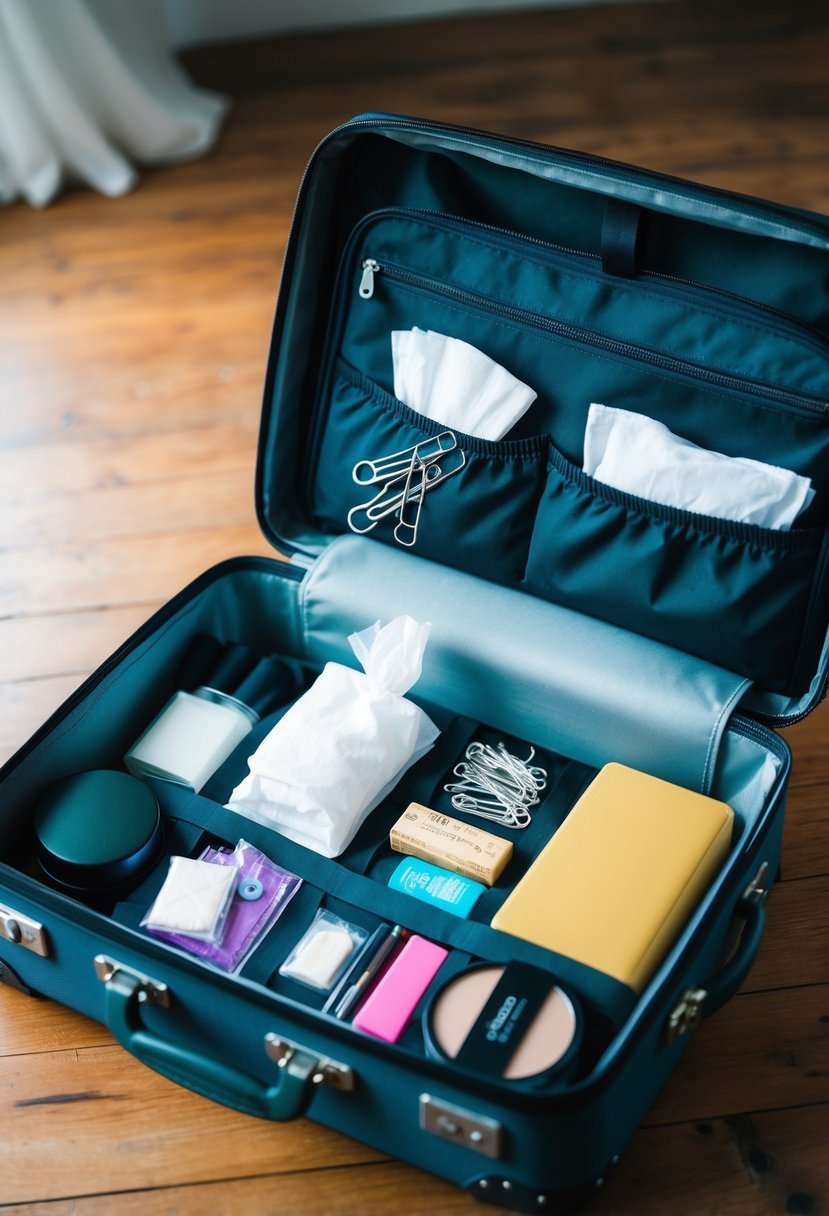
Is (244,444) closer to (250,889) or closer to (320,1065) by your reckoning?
(250,889)

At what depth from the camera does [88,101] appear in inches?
99.4

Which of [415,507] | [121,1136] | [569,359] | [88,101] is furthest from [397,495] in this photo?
[88,101]

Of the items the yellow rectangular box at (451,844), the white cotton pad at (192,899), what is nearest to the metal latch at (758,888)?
the yellow rectangular box at (451,844)

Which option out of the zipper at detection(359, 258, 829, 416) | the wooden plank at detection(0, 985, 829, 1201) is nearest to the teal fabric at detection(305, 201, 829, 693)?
the zipper at detection(359, 258, 829, 416)

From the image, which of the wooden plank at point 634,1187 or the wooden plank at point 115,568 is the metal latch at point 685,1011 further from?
the wooden plank at point 115,568

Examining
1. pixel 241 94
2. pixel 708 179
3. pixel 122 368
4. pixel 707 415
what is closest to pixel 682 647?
pixel 707 415

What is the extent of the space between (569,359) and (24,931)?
30.1 inches

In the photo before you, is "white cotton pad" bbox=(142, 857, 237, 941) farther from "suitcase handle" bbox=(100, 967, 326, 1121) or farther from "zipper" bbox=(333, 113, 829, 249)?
"zipper" bbox=(333, 113, 829, 249)

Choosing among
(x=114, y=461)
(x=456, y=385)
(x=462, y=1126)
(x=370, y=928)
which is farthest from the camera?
(x=114, y=461)

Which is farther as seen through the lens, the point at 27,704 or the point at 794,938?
the point at 27,704

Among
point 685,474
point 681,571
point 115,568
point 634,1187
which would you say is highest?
point 685,474

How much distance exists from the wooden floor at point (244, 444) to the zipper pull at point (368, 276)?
522 mm

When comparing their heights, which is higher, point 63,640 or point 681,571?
point 681,571

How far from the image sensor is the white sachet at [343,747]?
1.29m
